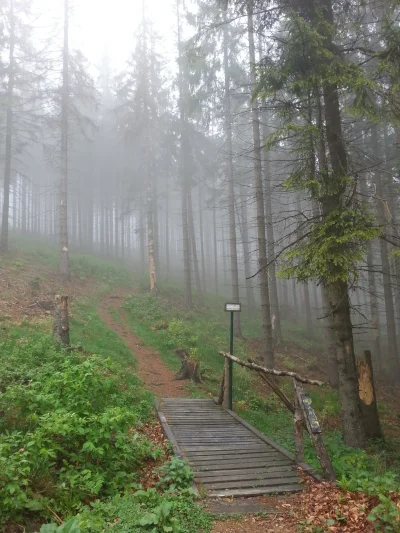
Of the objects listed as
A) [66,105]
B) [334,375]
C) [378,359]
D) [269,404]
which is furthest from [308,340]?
[66,105]

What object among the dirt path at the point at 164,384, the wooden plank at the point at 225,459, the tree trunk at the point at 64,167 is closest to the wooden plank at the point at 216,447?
the wooden plank at the point at 225,459

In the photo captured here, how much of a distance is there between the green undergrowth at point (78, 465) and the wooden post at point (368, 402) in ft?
18.3

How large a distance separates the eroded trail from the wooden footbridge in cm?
193

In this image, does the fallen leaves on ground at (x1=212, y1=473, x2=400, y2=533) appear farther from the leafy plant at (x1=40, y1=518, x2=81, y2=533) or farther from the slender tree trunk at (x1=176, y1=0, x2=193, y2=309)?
the slender tree trunk at (x1=176, y1=0, x2=193, y2=309)

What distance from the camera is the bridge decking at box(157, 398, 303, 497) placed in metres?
5.83

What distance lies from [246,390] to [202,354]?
3212mm

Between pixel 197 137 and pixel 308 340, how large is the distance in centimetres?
1446

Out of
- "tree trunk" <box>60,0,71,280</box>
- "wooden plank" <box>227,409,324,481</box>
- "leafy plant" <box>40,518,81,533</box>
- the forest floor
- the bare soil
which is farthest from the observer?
"tree trunk" <box>60,0,71,280</box>

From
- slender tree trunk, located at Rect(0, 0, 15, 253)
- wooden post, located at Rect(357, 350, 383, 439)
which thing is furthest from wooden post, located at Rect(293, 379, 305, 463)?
slender tree trunk, located at Rect(0, 0, 15, 253)

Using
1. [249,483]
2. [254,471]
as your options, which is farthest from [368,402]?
[249,483]

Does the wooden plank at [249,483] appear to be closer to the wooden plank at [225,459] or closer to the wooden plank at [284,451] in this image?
the wooden plank at [284,451]

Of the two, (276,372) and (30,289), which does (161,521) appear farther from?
(30,289)

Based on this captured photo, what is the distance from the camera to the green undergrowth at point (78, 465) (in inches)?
177

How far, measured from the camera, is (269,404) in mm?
11625
